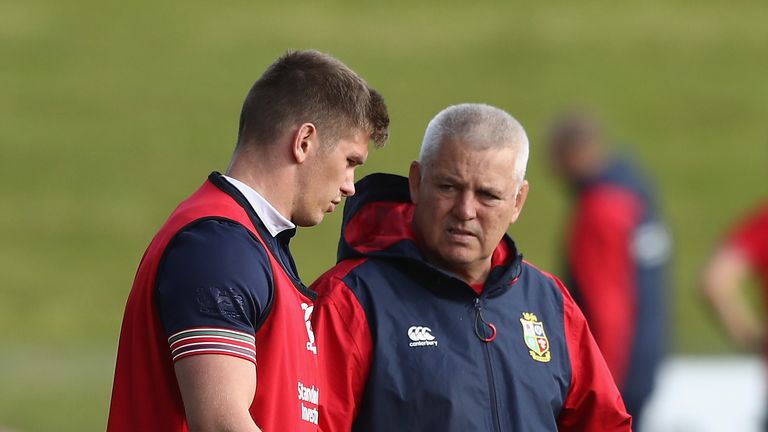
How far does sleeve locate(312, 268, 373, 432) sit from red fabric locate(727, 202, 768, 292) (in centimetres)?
352

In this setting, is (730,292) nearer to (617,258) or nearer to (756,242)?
(756,242)

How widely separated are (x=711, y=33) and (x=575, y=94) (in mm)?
3348

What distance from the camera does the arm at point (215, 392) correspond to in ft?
9.94

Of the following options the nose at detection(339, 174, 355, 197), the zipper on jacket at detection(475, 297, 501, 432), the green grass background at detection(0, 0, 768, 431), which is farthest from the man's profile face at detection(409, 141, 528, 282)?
the green grass background at detection(0, 0, 768, 431)

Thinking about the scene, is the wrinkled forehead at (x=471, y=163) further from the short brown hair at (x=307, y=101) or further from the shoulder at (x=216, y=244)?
the shoulder at (x=216, y=244)

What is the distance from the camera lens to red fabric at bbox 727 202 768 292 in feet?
22.3

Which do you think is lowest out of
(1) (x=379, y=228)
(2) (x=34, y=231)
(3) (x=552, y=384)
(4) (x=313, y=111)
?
(2) (x=34, y=231)

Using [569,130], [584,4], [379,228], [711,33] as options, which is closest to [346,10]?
[584,4]

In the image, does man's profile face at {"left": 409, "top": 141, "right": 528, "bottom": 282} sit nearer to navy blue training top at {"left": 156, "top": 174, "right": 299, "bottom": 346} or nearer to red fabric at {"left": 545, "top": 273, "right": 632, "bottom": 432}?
red fabric at {"left": 545, "top": 273, "right": 632, "bottom": 432}

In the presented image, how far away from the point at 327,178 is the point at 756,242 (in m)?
3.95

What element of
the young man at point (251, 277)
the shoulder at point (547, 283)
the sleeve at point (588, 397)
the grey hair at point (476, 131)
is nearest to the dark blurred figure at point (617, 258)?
the shoulder at point (547, 283)

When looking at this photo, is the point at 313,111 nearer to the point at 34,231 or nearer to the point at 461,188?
the point at 461,188

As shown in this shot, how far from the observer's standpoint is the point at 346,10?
78.2ft

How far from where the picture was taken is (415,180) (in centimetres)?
412
